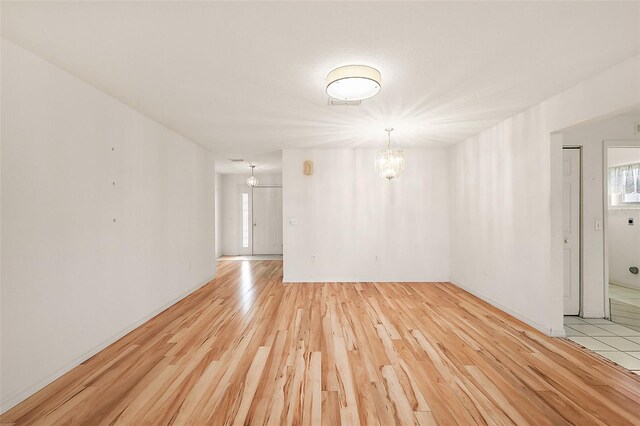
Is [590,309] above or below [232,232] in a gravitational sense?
below

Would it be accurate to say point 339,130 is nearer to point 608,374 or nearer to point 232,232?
point 608,374

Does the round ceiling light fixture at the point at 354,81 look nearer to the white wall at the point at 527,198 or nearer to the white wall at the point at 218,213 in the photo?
the white wall at the point at 527,198

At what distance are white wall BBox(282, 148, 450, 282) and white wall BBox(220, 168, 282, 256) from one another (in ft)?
12.7

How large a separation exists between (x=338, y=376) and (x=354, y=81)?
2429 mm

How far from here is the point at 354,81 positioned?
2.31 m

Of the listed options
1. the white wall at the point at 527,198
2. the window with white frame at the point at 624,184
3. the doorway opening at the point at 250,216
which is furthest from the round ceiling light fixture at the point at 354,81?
the doorway opening at the point at 250,216

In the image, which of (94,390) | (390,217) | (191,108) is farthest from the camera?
(390,217)

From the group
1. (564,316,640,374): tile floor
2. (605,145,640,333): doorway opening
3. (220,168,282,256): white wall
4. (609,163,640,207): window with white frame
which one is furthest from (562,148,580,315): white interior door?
(220,168,282,256): white wall

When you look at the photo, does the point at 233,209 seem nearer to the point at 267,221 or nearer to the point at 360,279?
the point at 267,221

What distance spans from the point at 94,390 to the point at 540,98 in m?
4.91

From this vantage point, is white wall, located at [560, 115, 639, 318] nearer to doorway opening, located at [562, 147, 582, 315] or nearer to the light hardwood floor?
doorway opening, located at [562, 147, 582, 315]

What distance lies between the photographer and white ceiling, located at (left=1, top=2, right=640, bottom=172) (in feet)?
5.51

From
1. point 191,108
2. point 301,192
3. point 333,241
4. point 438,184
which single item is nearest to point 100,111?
point 191,108

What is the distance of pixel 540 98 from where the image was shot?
9.75 feet
